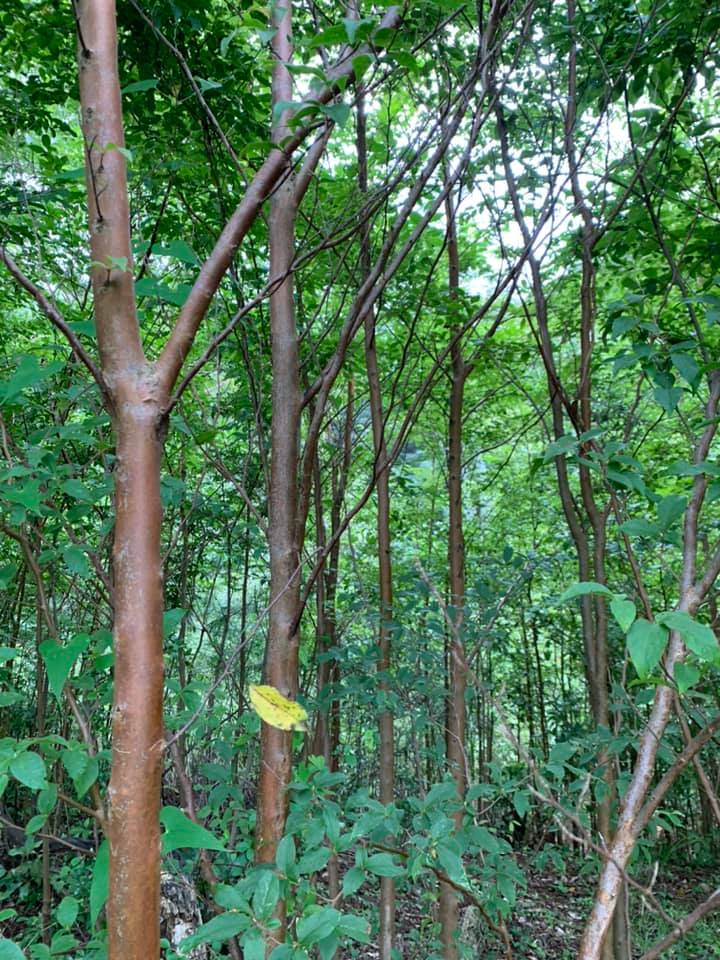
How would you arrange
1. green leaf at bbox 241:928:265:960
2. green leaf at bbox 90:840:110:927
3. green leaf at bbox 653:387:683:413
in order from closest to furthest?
green leaf at bbox 90:840:110:927
green leaf at bbox 241:928:265:960
green leaf at bbox 653:387:683:413

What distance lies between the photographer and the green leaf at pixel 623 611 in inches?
34.0

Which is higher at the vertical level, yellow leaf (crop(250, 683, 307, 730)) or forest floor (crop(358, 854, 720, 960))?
yellow leaf (crop(250, 683, 307, 730))

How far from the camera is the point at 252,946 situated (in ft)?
3.18

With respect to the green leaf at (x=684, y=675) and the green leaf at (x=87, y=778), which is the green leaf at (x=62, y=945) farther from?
the green leaf at (x=684, y=675)

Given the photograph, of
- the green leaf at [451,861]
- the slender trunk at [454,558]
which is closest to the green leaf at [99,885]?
the green leaf at [451,861]

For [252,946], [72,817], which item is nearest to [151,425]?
[252,946]

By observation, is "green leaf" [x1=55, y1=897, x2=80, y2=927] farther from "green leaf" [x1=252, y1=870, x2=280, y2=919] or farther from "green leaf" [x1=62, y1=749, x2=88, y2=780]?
"green leaf" [x1=252, y1=870, x2=280, y2=919]

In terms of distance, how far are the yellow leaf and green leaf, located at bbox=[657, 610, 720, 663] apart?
19.7 inches

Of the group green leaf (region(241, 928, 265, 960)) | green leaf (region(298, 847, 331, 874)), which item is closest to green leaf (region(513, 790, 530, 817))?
green leaf (region(298, 847, 331, 874))

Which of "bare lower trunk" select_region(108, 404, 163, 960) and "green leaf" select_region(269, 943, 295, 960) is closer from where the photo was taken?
"bare lower trunk" select_region(108, 404, 163, 960)

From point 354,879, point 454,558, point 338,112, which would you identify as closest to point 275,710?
point 354,879

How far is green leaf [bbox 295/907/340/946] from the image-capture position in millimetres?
983

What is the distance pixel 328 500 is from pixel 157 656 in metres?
3.83

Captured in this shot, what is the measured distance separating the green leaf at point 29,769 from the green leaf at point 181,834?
17cm
